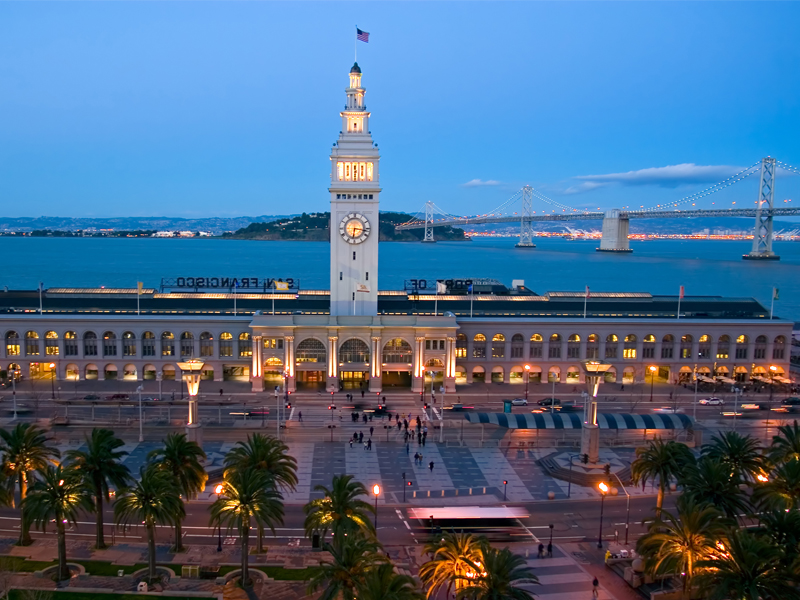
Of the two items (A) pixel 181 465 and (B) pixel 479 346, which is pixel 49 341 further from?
(B) pixel 479 346

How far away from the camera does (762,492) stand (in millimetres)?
40281

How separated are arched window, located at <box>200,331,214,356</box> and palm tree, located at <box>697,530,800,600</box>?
2606 inches

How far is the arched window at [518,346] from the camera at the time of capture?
88562 millimetres

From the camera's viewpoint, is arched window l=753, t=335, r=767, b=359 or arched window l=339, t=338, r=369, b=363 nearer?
arched window l=339, t=338, r=369, b=363

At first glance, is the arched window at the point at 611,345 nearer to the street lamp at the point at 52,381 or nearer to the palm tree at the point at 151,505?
the palm tree at the point at 151,505

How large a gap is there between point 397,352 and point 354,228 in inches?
616

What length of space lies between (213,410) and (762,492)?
5239cm

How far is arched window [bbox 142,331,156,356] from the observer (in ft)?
283

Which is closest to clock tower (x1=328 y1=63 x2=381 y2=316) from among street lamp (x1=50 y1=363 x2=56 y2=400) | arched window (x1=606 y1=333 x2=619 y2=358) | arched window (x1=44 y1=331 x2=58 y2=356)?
arched window (x1=606 y1=333 x2=619 y2=358)

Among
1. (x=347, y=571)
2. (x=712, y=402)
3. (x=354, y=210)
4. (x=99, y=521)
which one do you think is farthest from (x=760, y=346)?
(x=99, y=521)

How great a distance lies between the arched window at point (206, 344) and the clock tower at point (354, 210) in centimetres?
1573

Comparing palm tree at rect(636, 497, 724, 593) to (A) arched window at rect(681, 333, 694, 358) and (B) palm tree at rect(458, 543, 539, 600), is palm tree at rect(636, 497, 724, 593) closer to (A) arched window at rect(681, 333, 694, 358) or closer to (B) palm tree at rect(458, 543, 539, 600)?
(B) palm tree at rect(458, 543, 539, 600)

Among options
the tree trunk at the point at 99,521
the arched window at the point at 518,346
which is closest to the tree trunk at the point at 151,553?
the tree trunk at the point at 99,521

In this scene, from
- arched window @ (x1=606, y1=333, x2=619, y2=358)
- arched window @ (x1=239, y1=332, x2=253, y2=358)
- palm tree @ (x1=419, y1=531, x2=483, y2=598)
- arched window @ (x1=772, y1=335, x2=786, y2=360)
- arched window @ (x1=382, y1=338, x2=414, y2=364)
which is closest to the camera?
palm tree @ (x1=419, y1=531, x2=483, y2=598)
